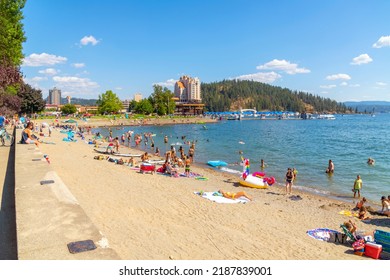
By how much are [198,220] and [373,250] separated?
5.51 m

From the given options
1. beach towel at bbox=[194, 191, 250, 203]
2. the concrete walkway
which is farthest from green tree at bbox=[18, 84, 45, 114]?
the concrete walkway

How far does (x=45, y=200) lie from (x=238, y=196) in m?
9.18

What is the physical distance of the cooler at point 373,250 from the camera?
8.58m

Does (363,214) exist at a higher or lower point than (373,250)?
lower

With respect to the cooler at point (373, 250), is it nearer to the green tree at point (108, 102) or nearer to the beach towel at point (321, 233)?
the beach towel at point (321, 233)

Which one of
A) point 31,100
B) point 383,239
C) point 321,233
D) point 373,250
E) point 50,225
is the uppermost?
point 31,100

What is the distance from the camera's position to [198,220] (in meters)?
10.6

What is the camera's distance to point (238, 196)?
14234 millimetres

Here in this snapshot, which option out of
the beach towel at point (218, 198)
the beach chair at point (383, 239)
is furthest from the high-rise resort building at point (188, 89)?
the beach chair at point (383, 239)

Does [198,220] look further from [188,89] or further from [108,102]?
[188,89]

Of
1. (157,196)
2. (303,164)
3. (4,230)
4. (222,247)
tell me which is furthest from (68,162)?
(303,164)

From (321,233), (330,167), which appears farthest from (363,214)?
(330,167)

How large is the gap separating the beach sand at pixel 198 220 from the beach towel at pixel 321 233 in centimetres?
28

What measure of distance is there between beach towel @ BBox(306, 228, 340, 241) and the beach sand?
0.93 feet
